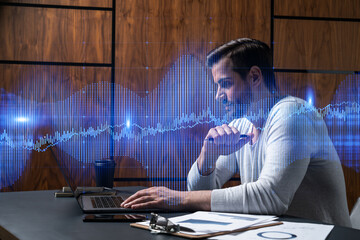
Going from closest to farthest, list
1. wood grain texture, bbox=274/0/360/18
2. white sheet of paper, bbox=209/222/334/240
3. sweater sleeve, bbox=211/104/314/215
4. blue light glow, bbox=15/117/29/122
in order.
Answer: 1. white sheet of paper, bbox=209/222/334/240
2. sweater sleeve, bbox=211/104/314/215
3. blue light glow, bbox=15/117/29/122
4. wood grain texture, bbox=274/0/360/18

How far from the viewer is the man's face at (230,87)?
1.34m

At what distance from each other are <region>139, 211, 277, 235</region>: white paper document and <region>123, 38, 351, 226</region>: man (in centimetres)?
6

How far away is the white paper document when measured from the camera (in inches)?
34.8

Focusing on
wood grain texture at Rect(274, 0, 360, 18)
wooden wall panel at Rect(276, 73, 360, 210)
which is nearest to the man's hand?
wooden wall panel at Rect(276, 73, 360, 210)

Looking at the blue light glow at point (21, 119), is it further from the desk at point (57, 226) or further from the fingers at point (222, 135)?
the fingers at point (222, 135)

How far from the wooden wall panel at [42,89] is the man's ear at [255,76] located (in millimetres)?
1437

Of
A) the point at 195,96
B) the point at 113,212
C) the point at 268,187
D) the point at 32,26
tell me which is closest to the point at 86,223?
the point at 113,212

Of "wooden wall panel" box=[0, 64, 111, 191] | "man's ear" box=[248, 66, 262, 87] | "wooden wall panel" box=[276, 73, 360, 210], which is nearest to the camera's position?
"man's ear" box=[248, 66, 262, 87]

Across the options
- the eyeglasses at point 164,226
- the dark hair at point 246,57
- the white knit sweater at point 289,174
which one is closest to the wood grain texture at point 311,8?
the dark hair at point 246,57

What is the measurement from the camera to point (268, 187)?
111 centimetres

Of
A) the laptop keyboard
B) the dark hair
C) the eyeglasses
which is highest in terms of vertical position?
the dark hair

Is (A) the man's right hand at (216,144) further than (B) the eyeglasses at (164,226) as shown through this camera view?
Yes

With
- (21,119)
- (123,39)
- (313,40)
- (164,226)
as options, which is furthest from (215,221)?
(313,40)

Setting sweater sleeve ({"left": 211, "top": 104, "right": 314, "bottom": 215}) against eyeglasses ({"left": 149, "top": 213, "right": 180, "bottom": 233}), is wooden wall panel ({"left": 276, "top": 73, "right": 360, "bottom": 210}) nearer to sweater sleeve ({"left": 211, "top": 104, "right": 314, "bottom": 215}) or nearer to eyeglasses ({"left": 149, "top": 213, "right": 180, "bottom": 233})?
sweater sleeve ({"left": 211, "top": 104, "right": 314, "bottom": 215})
